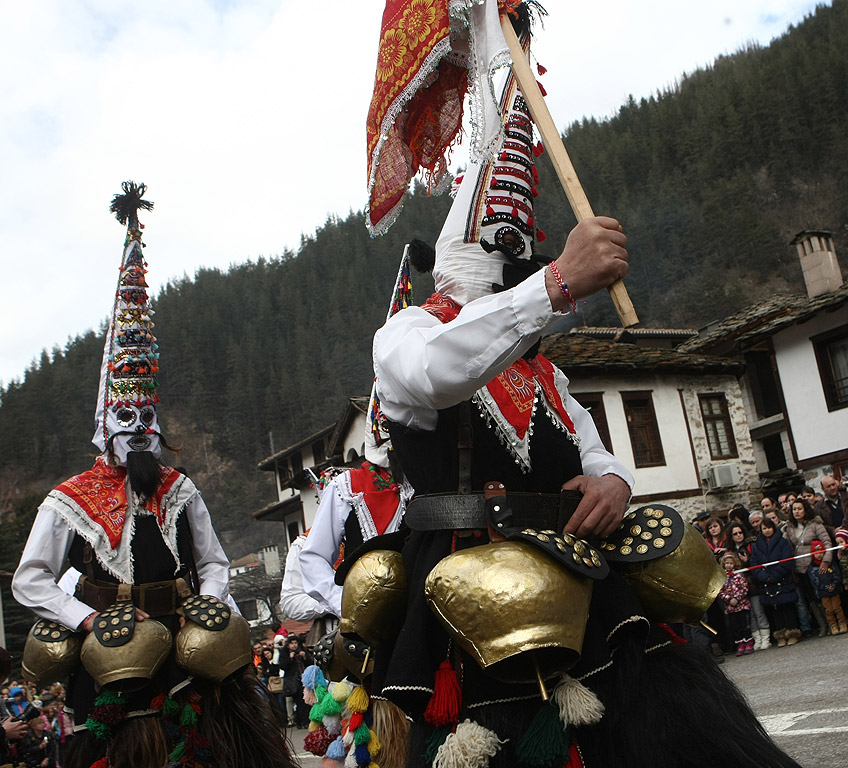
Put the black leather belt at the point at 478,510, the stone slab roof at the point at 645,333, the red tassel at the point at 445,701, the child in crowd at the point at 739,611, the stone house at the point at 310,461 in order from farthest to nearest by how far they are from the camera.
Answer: the stone slab roof at the point at 645,333 < the stone house at the point at 310,461 < the child in crowd at the point at 739,611 < the black leather belt at the point at 478,510 < the red tassel at the point at 445,701

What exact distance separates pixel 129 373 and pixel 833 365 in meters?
22.0

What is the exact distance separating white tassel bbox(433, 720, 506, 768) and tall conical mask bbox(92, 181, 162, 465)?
3.34 meters

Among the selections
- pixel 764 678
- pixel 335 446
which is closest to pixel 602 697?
pixel 764 678

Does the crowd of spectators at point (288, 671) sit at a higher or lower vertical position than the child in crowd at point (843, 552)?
lower

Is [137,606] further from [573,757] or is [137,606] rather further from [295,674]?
[295,674]

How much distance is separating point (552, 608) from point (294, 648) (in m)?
14.9

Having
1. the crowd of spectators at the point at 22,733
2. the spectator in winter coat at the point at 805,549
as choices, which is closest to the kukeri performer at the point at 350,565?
the crowd of spectators at the point at 22,733

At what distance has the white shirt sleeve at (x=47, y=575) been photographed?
438 centimetres

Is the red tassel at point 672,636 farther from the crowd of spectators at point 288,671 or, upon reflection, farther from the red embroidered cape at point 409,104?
the crowd of spectators at point 288,671

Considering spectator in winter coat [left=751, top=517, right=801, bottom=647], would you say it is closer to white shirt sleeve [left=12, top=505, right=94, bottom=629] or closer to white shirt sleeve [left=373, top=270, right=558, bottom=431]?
white shirt sleeve [left=12, top=505, right=94, bottom=629]

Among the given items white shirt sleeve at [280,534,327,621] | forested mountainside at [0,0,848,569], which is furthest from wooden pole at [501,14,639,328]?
forested mountainside at [0,0,848,569]

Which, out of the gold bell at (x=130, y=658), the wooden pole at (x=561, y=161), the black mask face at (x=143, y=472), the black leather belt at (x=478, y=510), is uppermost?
the wooden pole at (x=561, y=161)

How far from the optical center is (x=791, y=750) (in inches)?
161

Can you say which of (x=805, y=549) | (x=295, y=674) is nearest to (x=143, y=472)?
(x=805, y=549)
